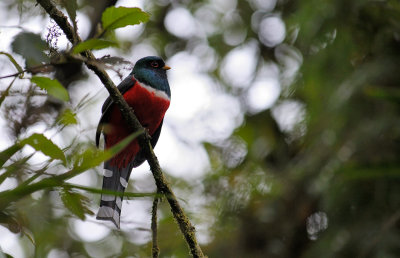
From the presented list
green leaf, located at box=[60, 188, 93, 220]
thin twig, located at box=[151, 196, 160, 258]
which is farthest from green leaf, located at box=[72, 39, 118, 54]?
thin twig, located at box=[151, 196, 160, 258]

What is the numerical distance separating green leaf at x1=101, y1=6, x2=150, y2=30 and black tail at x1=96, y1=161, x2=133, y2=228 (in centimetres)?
158

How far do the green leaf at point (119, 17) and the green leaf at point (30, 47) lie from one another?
1.46ft

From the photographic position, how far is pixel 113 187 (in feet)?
10.7

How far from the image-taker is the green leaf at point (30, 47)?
178 cm

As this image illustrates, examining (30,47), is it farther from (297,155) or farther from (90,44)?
(297,155)

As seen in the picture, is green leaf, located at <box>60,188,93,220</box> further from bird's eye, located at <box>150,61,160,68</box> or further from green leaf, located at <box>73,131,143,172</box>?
bird's eye, located at <box>150,61,160,68</box>

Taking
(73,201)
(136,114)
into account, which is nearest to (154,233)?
(73,201)

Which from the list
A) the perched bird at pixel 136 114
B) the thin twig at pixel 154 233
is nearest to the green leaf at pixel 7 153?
the thin twig at pixel 154 233

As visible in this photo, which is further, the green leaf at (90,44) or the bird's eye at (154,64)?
the bird's eye at (154,64)

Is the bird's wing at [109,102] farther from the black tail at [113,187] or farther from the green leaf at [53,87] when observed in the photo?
the green leaf at [53,87]

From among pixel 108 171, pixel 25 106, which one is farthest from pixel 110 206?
pixel 25 106

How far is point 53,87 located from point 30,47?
2.13ft

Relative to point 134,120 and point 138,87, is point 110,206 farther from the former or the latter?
point 138,87

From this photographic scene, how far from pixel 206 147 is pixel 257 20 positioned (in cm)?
150
